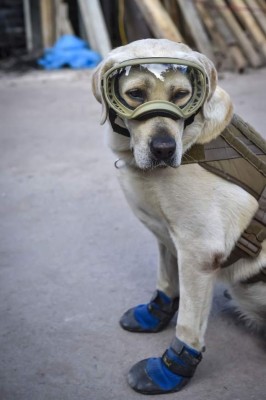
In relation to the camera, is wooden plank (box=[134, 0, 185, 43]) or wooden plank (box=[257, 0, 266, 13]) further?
wooden plank (box=[257, 0, 266, 13])

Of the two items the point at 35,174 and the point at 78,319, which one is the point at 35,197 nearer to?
the point at 35,174

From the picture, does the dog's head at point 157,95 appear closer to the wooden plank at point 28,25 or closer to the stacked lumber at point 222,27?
the stacked lumber at point 222,27

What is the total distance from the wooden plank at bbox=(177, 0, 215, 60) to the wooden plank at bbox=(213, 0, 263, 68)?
0.28 meters

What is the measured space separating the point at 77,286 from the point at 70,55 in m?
4.82

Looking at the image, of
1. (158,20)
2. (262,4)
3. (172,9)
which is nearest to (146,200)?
(158,20)

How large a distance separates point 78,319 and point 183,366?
705mm

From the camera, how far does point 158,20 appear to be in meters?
6.82

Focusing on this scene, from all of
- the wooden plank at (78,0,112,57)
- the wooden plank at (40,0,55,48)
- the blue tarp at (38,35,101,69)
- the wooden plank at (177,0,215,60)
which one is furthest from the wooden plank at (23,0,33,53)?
the wooden plank at (177,0,215,60)

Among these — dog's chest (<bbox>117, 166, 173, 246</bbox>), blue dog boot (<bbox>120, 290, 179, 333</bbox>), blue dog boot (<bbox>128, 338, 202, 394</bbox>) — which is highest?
dog's chest (<bbox>117, 166, 173, 246</bbox>)

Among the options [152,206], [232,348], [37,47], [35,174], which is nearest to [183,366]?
[232,348]

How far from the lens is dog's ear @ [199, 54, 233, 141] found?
2166 millimetres

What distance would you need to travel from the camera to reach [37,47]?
8.19m

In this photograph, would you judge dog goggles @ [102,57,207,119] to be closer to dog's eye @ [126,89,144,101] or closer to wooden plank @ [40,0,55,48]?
dog's eye @ [126,89,144,101]

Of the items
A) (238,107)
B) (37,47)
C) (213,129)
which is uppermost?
(213,129)
